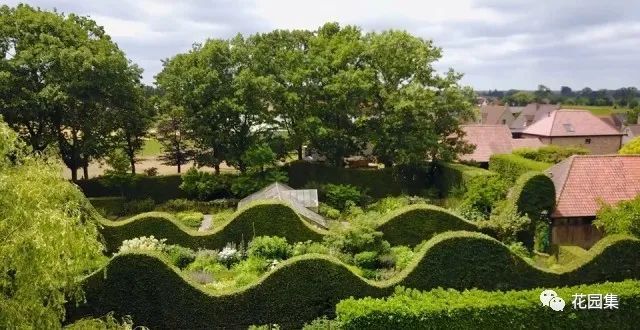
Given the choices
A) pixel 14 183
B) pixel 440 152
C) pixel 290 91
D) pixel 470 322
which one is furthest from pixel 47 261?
pixel 440 152

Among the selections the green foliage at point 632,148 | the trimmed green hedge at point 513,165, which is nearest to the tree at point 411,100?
the trimmed green hedge at point 513,165

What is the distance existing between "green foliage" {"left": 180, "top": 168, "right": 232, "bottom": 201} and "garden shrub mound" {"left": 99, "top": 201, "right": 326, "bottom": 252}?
11.6 meters

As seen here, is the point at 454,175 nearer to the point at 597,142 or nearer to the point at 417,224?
the point at 417,224

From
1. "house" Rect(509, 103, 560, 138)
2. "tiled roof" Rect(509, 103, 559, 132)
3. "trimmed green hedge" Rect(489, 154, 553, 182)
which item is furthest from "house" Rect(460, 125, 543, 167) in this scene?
"tiled roof" Rect(509, 103, 559, 132)

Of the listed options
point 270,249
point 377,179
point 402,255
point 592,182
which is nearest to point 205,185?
point 377,179

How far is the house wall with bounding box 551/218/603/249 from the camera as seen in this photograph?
20.5 m

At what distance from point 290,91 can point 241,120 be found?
3.67 m

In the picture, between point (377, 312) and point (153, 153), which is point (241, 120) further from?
point (153, 153)

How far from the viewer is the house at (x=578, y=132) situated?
4378 cm

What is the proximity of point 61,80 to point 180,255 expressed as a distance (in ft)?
51.3

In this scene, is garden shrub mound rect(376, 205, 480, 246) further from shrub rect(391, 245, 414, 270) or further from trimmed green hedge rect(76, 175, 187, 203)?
trimmed green hedge rect(76, 175, 187, 203)

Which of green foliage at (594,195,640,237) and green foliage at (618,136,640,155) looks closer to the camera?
green foliage at (594,195,640,237)

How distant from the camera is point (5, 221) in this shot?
8695 millimetres

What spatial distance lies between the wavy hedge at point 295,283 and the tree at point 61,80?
54.9 feet
